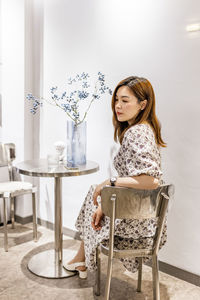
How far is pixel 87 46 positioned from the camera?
108 inches

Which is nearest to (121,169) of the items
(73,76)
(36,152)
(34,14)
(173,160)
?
(173,160)

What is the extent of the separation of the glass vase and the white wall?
13.2 inches

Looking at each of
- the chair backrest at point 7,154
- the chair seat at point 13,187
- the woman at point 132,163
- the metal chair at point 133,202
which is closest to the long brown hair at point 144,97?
the woman at point 132,163

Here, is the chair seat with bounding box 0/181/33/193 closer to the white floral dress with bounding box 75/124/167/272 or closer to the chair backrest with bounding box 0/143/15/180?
the chair backrest with bounding box 0/143/15/180

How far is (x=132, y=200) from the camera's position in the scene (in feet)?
4.91

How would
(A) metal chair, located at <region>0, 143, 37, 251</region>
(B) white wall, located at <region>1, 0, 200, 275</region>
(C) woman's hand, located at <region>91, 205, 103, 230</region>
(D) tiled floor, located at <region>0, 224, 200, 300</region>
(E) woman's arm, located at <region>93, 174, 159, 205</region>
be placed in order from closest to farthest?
(E) woman's arm, located at <region>93, 174, 159, 205</region>
(C) woman's hand, located at <region>91, 205, 103, 230</region>
(D) tiled floor, located at <region>0, 224, 200, 300</region>
(B) white wall, located at <region>1, 0, 200, 275</region>
(A) metal chair, located at <region>0, 143, 37, 251</region>

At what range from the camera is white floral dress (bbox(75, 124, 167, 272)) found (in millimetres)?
1643

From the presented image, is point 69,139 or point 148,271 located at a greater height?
point 69,139

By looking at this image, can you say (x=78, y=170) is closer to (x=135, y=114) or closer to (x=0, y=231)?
(x=135, y=114)

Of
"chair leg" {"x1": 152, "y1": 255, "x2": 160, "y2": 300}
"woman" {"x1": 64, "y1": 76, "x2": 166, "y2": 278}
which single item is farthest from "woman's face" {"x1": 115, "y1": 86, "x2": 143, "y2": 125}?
"chair leg" {"x1": 152, "y1": 255, "x2": 160, "y2": 300}

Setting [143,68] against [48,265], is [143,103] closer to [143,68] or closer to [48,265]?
[143,68]

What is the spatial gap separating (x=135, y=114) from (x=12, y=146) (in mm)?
1653

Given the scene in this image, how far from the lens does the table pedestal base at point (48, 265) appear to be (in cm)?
231

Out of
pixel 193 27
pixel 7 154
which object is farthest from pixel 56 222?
pixel 193 27
